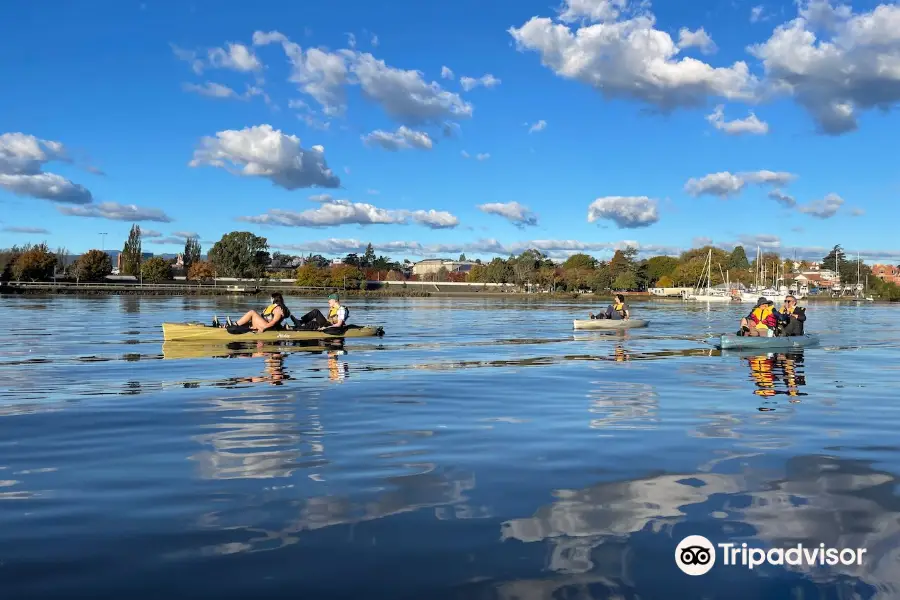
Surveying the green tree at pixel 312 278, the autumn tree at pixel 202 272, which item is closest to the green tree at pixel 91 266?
the autumn tree at pixel 202 272

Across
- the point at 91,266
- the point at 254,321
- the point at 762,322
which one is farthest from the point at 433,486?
the point at 91,266

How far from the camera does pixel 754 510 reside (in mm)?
7133

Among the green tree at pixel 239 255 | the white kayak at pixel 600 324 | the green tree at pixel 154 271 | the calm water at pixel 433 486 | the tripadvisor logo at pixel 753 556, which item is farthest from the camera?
the green tree at pixel 239 255

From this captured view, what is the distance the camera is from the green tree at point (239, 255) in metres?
191

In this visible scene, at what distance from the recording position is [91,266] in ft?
561

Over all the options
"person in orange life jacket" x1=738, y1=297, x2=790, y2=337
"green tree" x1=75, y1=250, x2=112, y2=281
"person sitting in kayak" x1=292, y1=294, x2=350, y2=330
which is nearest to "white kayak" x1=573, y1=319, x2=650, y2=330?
"person in orange life jacket" x1=738, y1=297, x2=790, y2=337

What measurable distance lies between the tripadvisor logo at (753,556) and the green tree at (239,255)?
19324cm

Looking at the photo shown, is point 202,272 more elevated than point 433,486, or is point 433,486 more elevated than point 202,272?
point 202,272

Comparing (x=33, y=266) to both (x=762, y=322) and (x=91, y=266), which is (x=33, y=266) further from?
(x=762, y=322)

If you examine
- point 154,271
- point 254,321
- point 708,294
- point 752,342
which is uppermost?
point 154,271

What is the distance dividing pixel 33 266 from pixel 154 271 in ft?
89.1

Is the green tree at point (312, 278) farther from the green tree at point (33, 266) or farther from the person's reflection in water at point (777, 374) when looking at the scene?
the person's reflection in water at point (777, 374)

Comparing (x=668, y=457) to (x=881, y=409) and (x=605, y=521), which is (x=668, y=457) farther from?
(x=881, y=409)

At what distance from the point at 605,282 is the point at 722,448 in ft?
628
